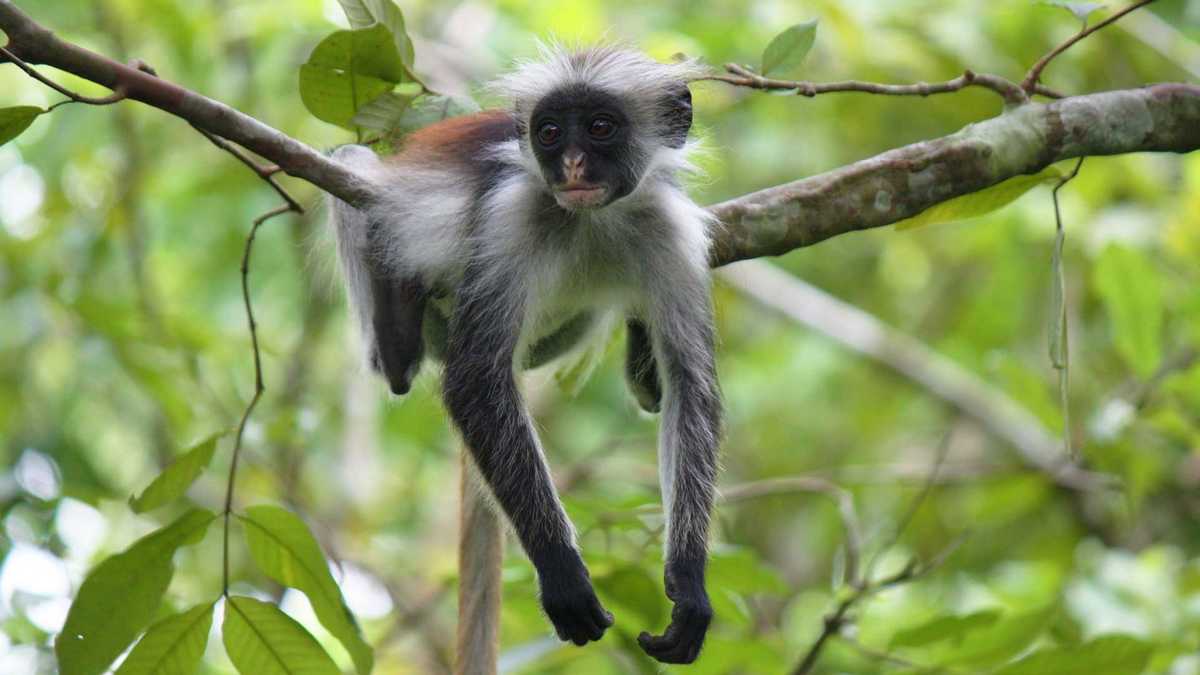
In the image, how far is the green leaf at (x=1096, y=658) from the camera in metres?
3.68

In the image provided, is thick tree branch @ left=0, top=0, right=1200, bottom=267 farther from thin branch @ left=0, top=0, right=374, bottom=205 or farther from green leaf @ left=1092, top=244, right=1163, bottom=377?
green leaf @ left=1092, top=244, right=1163, bottom=377

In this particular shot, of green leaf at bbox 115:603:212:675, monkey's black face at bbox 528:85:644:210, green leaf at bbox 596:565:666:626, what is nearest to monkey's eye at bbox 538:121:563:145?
monkey's black face at bbox 528:85:644:210

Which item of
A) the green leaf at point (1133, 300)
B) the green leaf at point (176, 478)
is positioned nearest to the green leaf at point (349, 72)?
the green leaf at point (176, 478)

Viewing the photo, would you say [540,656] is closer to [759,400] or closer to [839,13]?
[839,13]

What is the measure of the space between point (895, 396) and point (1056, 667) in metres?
6.04

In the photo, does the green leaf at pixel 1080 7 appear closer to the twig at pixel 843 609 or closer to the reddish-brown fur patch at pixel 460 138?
the twig at pixel 843 609

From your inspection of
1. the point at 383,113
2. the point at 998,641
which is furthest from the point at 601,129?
the point at 998,641

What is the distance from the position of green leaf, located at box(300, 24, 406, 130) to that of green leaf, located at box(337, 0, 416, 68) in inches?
3.4

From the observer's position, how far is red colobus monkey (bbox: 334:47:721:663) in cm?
367

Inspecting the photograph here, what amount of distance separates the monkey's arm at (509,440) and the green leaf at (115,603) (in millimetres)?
869

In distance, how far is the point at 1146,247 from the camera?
7.07m

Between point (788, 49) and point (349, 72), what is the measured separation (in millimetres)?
1200

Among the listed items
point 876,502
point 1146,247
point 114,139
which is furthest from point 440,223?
point 876,502

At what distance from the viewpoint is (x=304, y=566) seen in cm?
325
